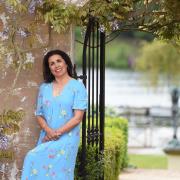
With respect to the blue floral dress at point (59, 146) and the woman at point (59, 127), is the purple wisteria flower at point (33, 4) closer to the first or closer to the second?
the woman at point (59, 127)

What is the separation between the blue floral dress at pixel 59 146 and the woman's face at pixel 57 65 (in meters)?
0.11

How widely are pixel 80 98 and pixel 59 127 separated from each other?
0.31 meters

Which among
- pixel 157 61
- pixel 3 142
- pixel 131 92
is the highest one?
pixel 157 61

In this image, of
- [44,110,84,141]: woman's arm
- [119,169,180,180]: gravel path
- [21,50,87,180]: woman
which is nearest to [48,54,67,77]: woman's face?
[21,50,87,180]: woman

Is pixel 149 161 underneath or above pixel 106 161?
underneath

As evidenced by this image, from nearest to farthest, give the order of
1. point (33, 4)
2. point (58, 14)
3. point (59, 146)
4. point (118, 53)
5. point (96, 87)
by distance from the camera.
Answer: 1. point (59, 146)
2. point (58, 14)
3. point (33, 4)
4. point (96, 87)
5. point (118, 53)

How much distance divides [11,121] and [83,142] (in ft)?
2.54

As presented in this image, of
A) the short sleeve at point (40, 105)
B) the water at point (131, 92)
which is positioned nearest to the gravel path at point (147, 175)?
the short sleeve at point (40, 105)

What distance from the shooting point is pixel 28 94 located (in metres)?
6.58

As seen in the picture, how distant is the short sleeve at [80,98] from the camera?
601cm

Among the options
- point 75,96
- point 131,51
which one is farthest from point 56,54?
point 131,51

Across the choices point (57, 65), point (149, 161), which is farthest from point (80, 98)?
point (149, 161)

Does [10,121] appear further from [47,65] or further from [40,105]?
[47,65]

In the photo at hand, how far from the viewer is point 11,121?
6488 mm
